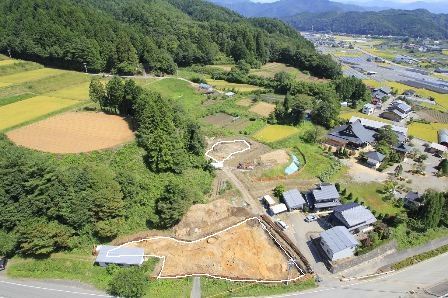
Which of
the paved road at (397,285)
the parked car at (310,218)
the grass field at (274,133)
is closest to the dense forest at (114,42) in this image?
the grass field at (274,133)

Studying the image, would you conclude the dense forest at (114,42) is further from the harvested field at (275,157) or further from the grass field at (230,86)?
the harvested field at (275,157)

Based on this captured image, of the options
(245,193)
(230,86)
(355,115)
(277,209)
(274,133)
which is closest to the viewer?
(277,209)

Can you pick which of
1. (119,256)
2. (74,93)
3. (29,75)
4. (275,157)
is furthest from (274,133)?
(29,75)

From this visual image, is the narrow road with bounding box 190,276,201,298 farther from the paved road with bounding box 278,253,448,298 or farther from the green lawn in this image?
the green lawn

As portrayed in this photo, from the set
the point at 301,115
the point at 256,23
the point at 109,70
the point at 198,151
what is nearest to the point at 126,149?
the point at 198,151

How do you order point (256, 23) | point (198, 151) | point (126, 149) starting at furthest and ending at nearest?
point (256, 23)
point (198, 151)
point (126, 149)

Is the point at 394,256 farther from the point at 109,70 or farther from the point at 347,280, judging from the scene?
the point at 109,70

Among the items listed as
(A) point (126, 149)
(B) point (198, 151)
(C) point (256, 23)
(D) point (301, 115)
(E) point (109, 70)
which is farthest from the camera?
(C) point (256, 23)

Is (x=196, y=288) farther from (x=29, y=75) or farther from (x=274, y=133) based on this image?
(x=29, y=75)
